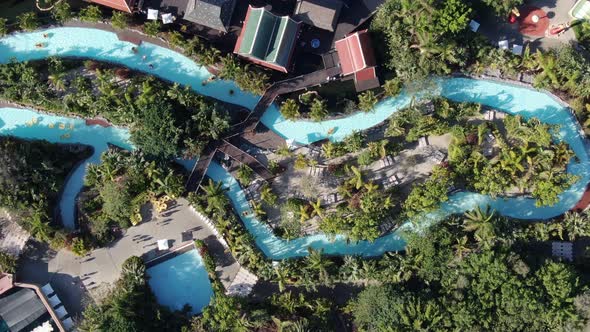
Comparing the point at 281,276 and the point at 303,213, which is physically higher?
the point at 303,213

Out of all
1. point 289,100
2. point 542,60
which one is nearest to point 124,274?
point 289,100

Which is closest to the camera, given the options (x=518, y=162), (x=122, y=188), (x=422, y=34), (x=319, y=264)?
(x=319, y=264)

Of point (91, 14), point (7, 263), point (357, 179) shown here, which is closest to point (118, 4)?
point (91, 14)

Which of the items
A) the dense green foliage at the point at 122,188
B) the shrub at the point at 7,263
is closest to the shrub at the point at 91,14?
the dense green foliage at the point at 122,188

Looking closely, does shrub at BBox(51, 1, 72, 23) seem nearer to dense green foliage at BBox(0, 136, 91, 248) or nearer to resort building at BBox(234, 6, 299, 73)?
dense green foliage at BBox(0, 136, 91, 248)

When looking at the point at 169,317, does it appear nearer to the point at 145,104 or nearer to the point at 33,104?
the point at 145,104

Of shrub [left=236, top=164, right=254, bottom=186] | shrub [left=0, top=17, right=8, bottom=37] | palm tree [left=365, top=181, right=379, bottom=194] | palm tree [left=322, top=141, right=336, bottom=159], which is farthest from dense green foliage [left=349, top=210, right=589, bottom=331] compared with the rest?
shrub [left=0, top=17, right=8, bottom=37]

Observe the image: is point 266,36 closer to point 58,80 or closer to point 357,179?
point 357,179
